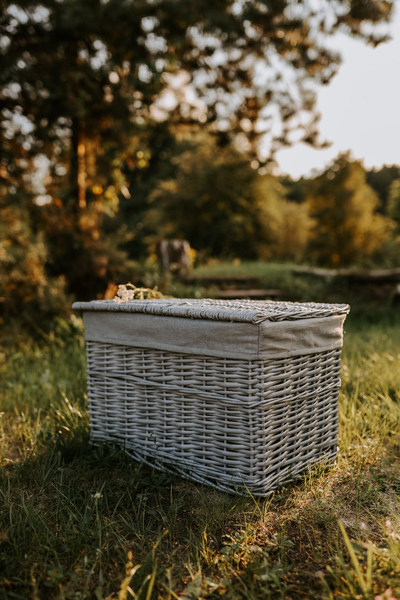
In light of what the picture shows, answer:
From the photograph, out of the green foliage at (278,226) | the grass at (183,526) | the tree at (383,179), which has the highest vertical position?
the tree at (383,179)

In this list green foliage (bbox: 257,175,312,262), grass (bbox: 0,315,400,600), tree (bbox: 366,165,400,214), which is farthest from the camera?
tree (bbox: 366,165,400,214)

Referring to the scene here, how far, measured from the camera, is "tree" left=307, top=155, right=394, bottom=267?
45.3 feet

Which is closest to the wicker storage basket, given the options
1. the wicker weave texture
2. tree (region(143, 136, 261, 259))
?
the wicker weave texture

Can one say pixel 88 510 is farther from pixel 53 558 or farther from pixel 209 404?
pixel 209 404

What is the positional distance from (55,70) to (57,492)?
15.2 feet

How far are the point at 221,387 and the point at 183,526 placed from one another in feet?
1.56

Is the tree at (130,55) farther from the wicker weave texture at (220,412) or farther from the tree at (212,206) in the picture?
the tree at (212,206)

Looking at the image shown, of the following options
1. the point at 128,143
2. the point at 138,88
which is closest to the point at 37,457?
the point at 138,88

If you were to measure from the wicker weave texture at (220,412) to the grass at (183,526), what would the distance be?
8 cm

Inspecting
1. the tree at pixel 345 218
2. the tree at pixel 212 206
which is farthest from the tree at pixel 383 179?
the tree at pixel 345 218

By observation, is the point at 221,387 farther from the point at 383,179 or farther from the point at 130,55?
the point at 383,179

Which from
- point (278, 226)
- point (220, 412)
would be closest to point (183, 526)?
point (220, 412)

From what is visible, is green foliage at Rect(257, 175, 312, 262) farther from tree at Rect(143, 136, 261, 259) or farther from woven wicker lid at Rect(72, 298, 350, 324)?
woven wicker lid at Rect(72, 298, 350, 324)

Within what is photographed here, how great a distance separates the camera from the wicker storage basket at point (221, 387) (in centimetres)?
157
